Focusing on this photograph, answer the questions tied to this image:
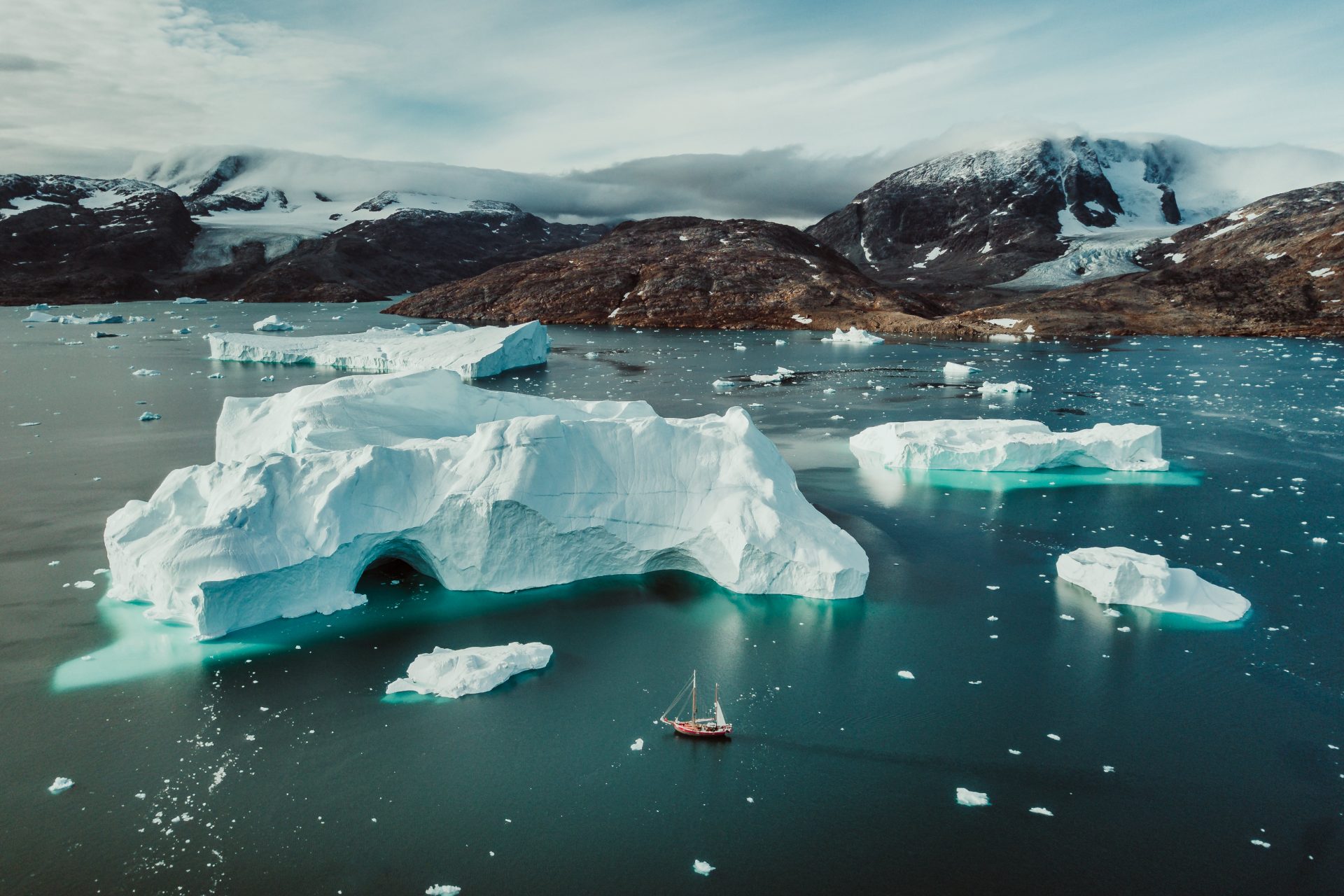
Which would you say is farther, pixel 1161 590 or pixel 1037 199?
pixel 1037 199

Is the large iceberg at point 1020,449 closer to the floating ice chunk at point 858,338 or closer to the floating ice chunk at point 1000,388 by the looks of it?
the floating ice chunk at point 1000,388

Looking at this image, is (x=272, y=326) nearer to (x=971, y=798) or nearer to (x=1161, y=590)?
(x=1161, y=590)

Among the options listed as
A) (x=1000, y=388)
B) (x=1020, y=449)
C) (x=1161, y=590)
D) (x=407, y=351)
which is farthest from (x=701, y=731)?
(x=407, y=351)

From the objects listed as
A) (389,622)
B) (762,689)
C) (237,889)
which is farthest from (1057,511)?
(237,889)

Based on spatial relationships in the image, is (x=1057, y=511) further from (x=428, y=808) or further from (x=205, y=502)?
(x=205, y=502)

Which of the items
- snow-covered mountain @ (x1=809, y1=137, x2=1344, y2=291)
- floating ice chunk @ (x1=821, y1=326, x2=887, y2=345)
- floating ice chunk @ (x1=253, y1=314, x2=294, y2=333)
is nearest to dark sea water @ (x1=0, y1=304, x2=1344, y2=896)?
floating ice chunk @ (x1=821, y1=326, x2=887, y2=345)

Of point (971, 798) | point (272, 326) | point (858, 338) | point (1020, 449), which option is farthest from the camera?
point (272, 326)
